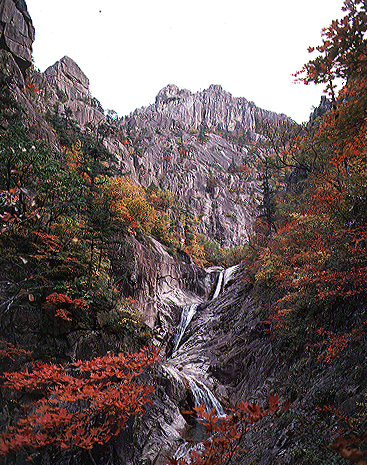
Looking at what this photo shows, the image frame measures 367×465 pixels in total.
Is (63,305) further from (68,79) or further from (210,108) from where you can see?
(210,108)

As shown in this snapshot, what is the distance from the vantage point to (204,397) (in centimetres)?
1038

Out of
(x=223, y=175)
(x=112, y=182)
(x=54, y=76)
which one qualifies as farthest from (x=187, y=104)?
(x=112, y=182)

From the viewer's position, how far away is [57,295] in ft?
24.5

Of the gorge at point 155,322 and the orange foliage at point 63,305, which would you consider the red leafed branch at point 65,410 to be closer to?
the gorge at point 155,322

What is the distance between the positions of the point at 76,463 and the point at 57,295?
4233mm

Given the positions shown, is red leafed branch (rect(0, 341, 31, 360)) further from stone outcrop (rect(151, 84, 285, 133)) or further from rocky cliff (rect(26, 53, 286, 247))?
stone outcrop (rect(151, 84, 285, 133))

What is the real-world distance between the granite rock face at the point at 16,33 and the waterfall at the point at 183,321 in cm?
2511

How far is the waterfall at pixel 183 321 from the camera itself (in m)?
18.1

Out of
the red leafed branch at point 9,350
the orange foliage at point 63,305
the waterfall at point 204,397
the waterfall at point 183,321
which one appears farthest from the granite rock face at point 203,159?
the red leafed branch at point 9,350

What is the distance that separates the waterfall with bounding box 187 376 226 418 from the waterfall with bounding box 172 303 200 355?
256 inches

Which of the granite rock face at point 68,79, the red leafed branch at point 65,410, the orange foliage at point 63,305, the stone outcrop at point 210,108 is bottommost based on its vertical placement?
the red leafed branch at point 65,410

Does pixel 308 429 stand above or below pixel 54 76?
below

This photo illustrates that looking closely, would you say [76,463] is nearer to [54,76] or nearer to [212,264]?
[212,264]

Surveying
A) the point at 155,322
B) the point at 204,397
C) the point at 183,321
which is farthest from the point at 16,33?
the point at 204,397
